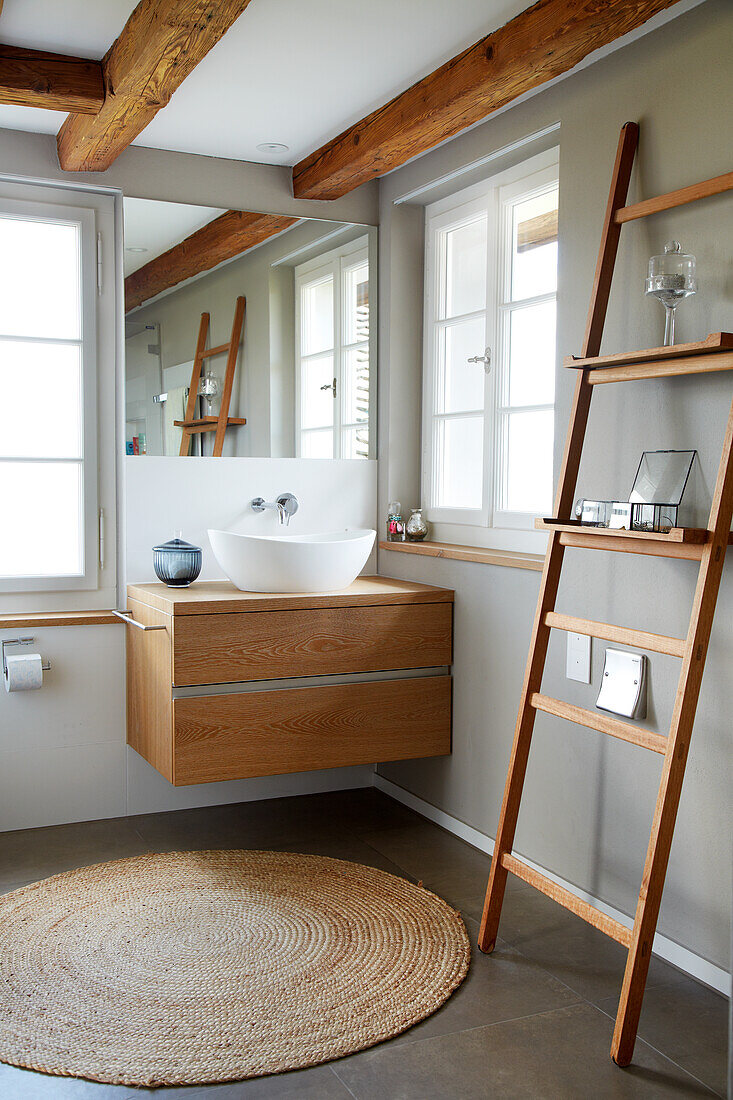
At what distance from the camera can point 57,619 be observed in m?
3.22

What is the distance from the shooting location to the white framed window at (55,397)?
3.22 metres

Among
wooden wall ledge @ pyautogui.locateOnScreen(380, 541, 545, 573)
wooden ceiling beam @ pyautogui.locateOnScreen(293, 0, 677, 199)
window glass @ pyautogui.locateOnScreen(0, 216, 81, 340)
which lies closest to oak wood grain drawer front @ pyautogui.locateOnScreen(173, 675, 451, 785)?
wooden wall ledge @ pyautogui.locateOnScreen(380, 541, 545, 573)

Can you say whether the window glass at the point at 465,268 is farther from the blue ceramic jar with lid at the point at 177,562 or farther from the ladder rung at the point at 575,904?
the ladder rung at the point at 575,904

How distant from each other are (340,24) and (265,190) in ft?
3.65

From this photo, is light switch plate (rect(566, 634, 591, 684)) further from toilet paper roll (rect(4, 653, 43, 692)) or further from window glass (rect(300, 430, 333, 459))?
toilet paper roll (rect(4, 653, 43, 692))

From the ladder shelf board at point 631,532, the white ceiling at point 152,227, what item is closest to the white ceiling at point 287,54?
the white ceiling at point 152,227

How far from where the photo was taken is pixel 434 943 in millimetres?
2439

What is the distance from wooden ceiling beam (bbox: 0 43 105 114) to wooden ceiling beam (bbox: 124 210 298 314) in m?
0.73

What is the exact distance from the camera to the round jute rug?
6.51 feet

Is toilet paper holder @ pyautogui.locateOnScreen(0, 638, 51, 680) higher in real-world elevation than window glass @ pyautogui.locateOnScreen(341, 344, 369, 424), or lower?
lower

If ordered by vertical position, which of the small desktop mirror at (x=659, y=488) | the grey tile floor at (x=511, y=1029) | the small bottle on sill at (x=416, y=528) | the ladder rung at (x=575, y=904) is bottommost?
the grey tile floor at (x=511, y=1029)

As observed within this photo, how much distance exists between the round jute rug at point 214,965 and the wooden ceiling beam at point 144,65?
212 centimetres

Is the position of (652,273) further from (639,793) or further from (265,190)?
(265,190)

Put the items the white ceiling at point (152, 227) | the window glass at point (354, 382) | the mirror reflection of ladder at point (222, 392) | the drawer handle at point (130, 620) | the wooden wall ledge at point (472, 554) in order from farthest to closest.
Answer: the window glass at point (354, 382), the mirror reflection of ladder at point (222, 392), the white ceiling at point (152, 227), the drawer handle at point (130, 620), the wooden wall ledge at point (472, 554)
